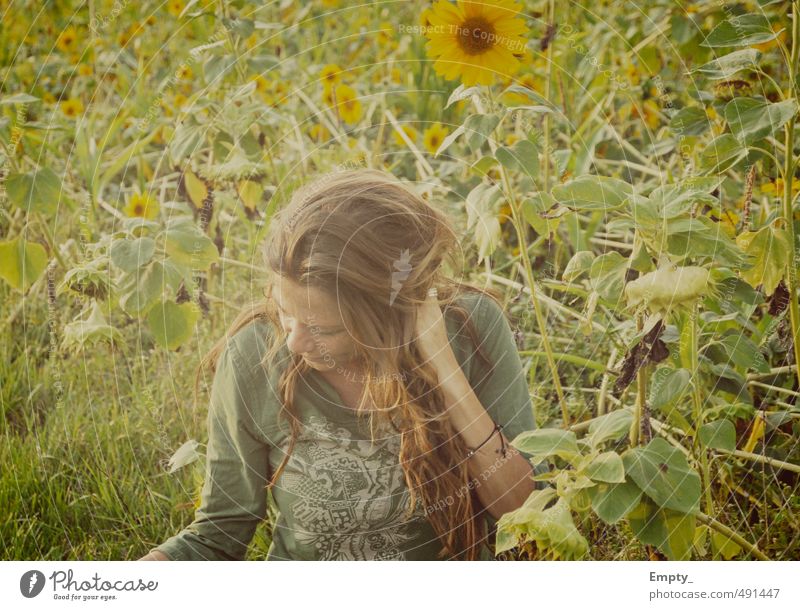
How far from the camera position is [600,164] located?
114cm

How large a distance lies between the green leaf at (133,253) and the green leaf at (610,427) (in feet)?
1.44

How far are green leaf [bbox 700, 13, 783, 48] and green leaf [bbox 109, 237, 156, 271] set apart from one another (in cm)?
56

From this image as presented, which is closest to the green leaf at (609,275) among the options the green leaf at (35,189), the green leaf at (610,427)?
the green leaf at (610,427)

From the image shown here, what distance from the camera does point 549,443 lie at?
2.51 feet

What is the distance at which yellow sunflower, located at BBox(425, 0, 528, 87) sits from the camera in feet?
2.75

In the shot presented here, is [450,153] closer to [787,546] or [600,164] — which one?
[600,164]

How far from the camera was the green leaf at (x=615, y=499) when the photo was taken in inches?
29.8

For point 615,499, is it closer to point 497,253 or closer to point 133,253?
point 497,253

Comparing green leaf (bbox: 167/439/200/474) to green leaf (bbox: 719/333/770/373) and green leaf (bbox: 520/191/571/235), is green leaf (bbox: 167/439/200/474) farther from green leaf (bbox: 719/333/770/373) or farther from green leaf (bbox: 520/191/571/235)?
green leaf (bbox: 719/333/770/373)

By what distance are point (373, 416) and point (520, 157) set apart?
0.28m

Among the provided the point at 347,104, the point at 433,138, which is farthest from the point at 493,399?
the point at 347,104

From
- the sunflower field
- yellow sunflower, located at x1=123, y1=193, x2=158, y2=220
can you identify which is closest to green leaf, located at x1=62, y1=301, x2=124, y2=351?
the sunflower field

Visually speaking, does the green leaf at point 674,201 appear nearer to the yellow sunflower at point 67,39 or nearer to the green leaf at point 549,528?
the green leaf at point 549,528
